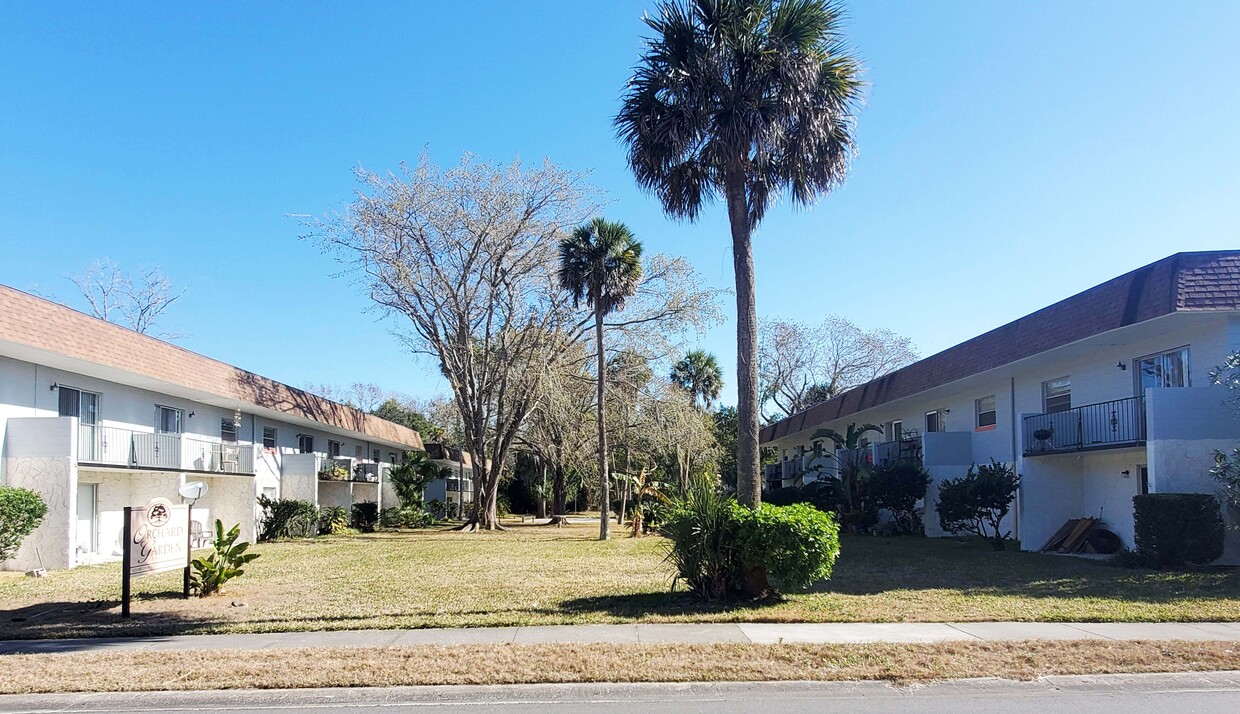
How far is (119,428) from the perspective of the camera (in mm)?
21703

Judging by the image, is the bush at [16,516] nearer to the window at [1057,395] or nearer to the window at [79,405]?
the window at [79,405]

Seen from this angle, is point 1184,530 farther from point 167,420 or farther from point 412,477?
point 412,477

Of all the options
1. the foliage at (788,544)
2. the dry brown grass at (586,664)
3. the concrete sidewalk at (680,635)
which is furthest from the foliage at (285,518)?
the foliage at (788,544)

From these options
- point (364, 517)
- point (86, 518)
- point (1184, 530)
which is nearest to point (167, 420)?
point (86, 518)

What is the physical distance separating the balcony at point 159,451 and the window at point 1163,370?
2263 centimetres

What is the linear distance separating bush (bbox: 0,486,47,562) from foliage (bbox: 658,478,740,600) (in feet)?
43.8

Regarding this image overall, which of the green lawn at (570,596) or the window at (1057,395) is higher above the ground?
the window at (1057,395)

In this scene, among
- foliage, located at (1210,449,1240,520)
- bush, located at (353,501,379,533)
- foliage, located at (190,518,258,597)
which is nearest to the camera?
foliage, located at (190,518,258,597)

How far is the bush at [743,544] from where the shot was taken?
11.4 metres

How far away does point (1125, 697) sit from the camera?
7.50 m

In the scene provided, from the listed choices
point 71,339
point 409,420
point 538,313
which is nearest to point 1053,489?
point 538,313

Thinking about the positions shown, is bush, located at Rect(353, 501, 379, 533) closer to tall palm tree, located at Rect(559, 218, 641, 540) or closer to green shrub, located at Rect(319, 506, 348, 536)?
green shrub, located at Rect(319, 506, 348, 536)

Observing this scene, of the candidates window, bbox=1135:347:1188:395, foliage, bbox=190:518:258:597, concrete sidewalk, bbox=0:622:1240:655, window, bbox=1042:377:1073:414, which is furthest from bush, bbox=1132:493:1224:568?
foliage, bbox=190:518:258:597

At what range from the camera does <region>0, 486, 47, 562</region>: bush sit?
1692cm
